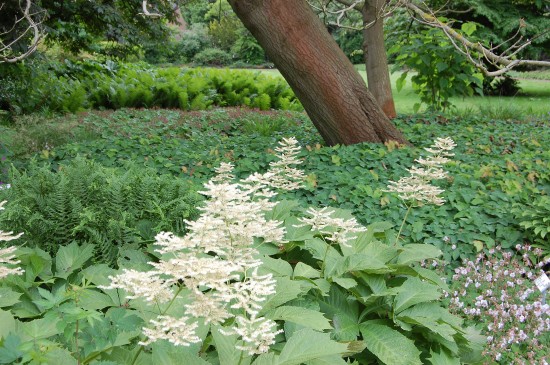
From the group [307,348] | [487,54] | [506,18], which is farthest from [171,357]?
[506,18]

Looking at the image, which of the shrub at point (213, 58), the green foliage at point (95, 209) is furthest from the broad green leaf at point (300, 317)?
the shrub at point (213, 58)

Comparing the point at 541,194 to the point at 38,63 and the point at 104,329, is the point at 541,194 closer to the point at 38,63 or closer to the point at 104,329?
the point at 104,329

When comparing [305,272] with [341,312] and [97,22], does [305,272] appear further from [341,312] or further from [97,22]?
[97,22]

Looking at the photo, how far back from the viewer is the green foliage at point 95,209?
2.50 metres

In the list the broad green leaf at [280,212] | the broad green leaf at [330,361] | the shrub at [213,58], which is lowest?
the shrub at [213,58]

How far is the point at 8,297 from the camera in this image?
186 centimetres

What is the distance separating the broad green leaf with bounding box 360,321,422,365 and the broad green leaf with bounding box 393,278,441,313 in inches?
5.2

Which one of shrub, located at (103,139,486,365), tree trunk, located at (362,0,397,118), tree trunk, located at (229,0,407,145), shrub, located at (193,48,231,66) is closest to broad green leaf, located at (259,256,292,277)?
shrub, located at (103,139,486,365)

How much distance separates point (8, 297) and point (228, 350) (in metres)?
0.81

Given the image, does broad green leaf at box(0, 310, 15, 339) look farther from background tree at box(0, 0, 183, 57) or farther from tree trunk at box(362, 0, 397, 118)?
background tree at box(0, 0, 183, 57)

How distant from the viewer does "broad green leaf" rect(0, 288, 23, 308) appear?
5.97 ft

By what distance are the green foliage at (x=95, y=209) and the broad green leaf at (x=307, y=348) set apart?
1.01 meters

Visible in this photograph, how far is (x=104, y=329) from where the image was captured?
1.37 m

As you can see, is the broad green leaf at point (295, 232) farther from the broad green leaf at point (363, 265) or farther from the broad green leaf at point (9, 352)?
the broad green leaf at point (9, 352)
